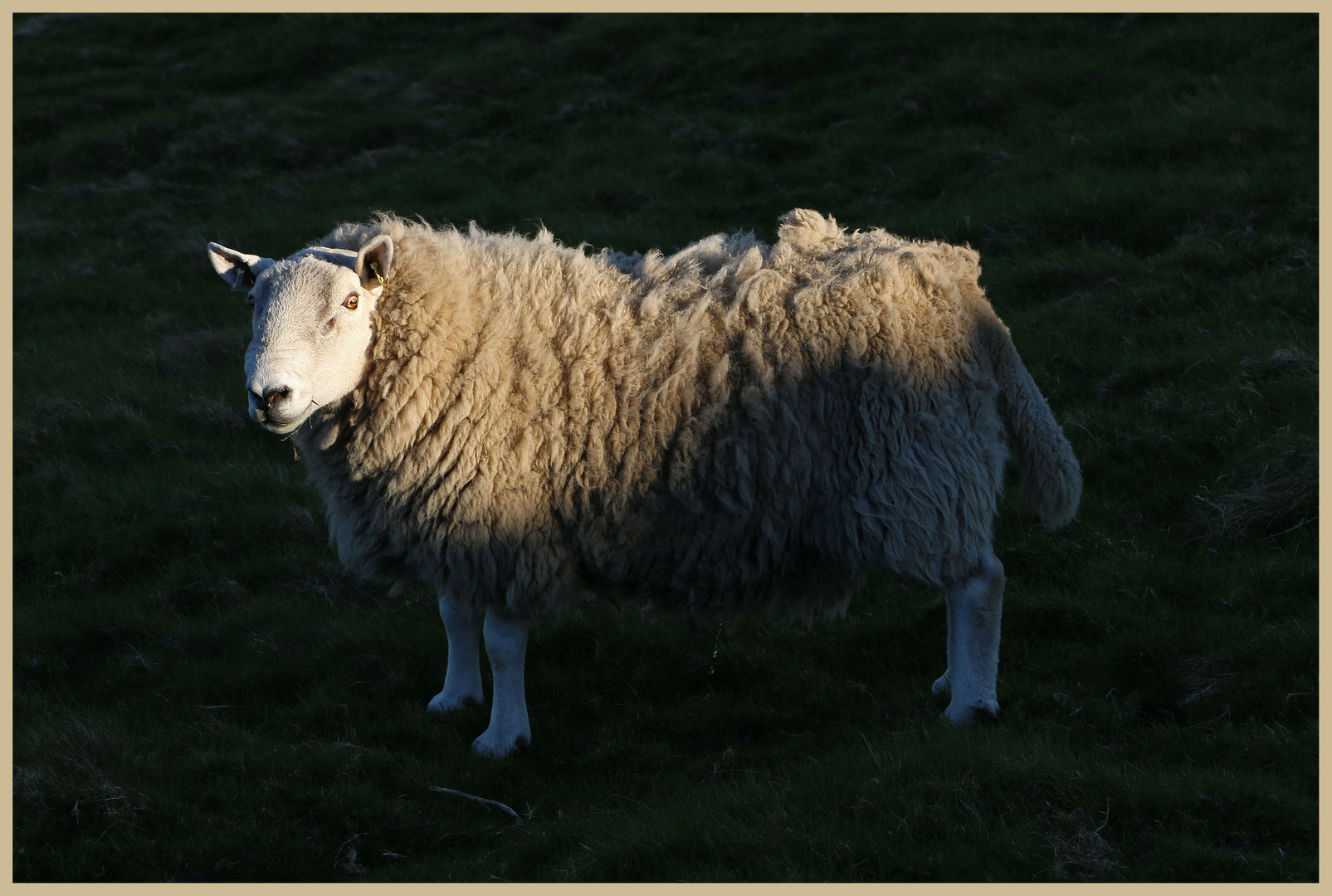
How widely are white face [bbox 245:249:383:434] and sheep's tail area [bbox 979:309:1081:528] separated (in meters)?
3.09

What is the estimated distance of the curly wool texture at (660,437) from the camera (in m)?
5.51

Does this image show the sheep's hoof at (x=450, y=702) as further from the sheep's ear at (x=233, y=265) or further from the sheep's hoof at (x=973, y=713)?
the sheep's hoof at (x=973, y=713)

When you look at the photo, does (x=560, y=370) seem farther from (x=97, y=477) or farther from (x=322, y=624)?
(x=97, y=477)

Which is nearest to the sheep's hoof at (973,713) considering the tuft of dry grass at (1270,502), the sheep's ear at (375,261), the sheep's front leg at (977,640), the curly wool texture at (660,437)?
the sheep's front leg at (977,640)

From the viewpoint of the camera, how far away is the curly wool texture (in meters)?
5.51

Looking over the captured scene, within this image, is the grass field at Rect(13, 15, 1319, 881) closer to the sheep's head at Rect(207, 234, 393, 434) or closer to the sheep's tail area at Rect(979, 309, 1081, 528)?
the sheep's tail area at Rect(979, 309, 1081, 528)

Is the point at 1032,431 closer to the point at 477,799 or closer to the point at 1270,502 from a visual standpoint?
the point at 1270,502

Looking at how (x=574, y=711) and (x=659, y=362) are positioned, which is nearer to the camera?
(x=659, y=362)

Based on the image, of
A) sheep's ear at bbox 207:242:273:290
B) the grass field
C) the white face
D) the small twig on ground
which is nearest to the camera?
the grass field

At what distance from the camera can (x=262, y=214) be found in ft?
45.3

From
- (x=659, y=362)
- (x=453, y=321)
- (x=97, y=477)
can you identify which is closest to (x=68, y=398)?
(x=97, y=477)

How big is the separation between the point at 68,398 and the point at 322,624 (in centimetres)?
431

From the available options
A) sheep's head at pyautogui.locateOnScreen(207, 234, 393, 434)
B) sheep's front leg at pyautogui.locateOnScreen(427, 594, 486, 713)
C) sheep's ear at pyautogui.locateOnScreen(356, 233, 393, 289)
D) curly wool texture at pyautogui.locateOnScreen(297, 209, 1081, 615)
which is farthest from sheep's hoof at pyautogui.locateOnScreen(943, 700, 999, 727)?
sheep's ear at pyautogui.locateOnScreen(356, 233, 393, 289)

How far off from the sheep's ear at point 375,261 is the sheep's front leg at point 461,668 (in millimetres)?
1780
